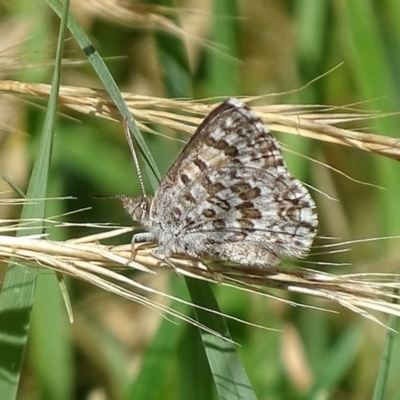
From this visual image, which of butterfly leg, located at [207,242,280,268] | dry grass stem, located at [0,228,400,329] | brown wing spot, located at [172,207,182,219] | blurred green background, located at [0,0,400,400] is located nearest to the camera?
dry grass stem, located at [0,228,400,329]

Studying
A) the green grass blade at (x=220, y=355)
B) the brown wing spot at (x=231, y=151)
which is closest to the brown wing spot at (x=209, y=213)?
the brown wing spot at (x=231, y=151)

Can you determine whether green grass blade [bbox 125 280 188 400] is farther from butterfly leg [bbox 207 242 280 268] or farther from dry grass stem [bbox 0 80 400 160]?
dry grass stem [bbox 0 80 400 160]

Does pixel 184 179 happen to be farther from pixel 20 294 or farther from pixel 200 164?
pixel 20 294

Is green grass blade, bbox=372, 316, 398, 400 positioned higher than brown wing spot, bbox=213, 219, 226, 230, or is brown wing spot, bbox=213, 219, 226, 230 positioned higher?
brown wing spot, bbox=213, 219, 226, 230

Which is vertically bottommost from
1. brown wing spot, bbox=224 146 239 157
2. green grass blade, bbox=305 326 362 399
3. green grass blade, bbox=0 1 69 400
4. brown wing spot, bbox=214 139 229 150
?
green grass blade, bbox=305 326 362 399

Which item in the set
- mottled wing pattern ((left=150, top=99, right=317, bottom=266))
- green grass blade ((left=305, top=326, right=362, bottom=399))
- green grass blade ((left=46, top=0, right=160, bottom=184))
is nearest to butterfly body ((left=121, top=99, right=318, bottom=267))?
mottled wing pattern ((left=150, top=99, right=317, bottom=266))

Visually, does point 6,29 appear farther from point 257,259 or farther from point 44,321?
point 257,259
